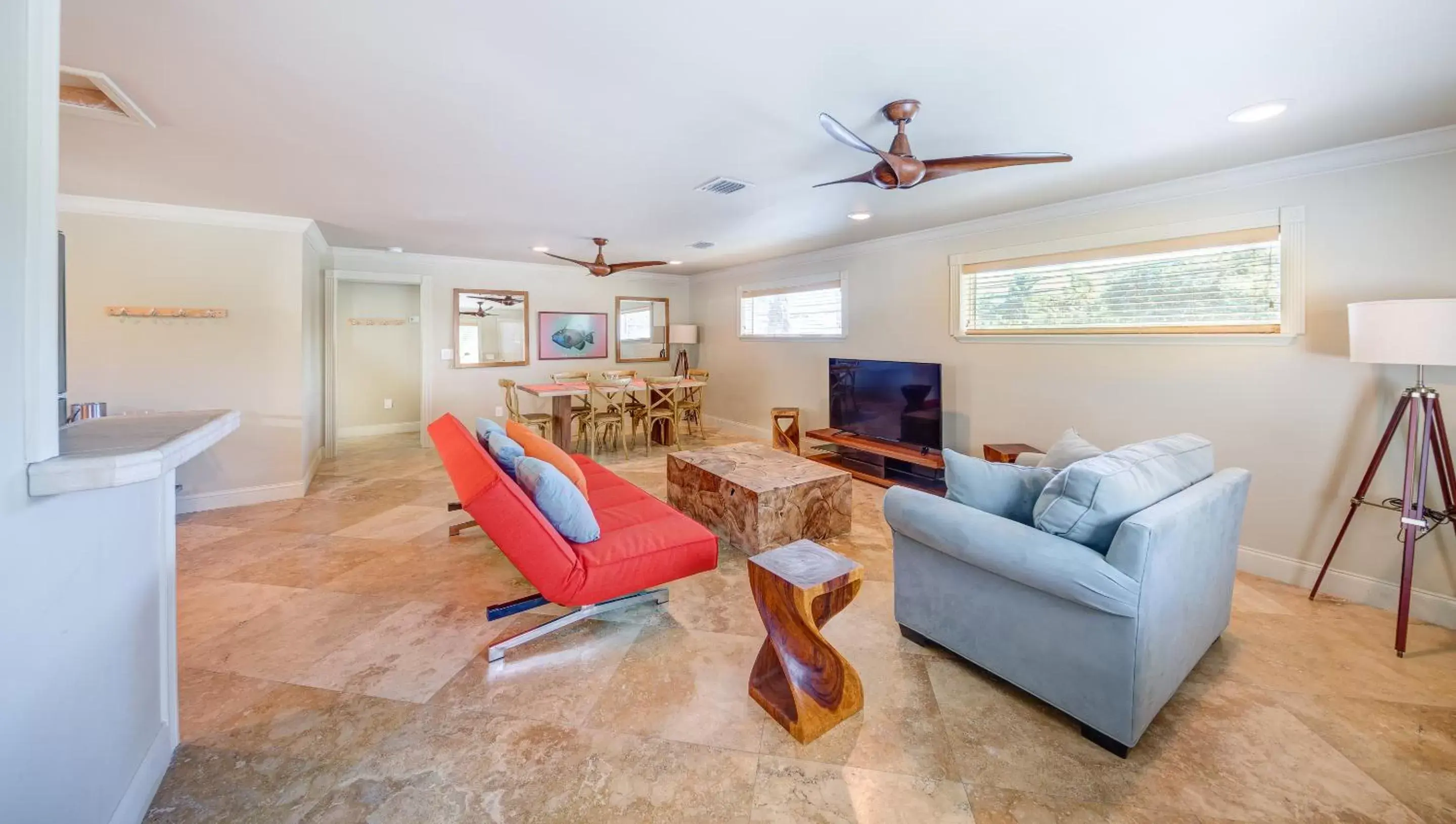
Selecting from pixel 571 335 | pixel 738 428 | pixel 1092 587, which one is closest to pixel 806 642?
pixel 1092 587

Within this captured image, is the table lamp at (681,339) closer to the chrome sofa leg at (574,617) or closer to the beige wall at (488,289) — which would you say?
the beige wall at (488,289)

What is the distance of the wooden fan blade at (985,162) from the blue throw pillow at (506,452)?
2.17 meters

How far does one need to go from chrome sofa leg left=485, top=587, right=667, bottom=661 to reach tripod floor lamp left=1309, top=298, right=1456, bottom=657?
10.5 feet

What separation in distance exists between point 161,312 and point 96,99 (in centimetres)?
228


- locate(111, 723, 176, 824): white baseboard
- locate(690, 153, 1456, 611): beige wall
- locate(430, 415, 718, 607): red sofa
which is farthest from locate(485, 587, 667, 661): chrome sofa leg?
locate(690, 153, 1456, 611): beige wall

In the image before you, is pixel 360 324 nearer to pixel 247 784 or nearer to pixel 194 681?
pixel 194 681

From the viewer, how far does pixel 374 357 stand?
726 cm

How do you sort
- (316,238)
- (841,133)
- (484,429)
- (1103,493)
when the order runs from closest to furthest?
(1103,493) → (841,133) → (484,429) → (316,238)

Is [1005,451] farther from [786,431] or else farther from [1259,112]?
[786,431]

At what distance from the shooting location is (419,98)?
2.19 meters

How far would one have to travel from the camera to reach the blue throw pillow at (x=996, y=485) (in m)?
2.10

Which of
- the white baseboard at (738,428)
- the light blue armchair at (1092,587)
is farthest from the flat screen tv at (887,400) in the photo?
the light blue armchair at (1092,587)

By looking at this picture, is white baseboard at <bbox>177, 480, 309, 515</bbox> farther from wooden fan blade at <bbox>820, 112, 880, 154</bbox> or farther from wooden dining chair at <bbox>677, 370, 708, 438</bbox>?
wooden fan blade at <bbox>820, 112, 880, 154</bbox>

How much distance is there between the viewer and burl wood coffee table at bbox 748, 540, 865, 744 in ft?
5.89
